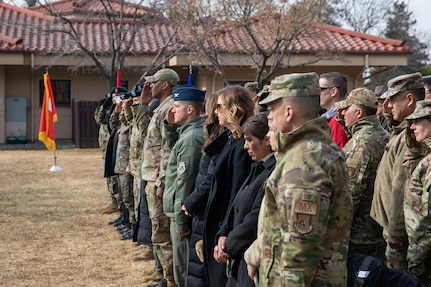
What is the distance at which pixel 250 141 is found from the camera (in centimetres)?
437

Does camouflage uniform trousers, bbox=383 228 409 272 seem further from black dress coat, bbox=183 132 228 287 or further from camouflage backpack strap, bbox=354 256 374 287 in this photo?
black dress coat, bbox=183 132 228 287

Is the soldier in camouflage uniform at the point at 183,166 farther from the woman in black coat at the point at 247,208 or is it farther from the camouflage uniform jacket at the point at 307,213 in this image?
the camouflage uniform jacket at the point at 307,213

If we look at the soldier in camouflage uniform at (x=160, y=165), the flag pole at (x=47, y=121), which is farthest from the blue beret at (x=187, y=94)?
the flag pole at (x=47, y=121)

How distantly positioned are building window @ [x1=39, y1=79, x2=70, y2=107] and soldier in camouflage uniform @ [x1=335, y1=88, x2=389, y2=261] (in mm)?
23800

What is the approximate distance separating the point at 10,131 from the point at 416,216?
2488cm

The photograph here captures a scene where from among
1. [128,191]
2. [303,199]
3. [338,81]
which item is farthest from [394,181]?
[128,191]

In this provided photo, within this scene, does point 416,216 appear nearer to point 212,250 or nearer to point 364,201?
point 364,201

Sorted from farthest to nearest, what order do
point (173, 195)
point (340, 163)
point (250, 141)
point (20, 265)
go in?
point (20, 265), point (173, 195), point (250, 141), point (340, 163)

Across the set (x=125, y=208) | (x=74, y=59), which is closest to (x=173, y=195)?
(x=125, y=208)

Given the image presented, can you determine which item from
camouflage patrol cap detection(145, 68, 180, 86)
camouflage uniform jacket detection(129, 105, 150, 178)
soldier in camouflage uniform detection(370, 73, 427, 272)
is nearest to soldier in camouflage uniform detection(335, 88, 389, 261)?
soldier in camouflage uniform detection(370, 73, 427, 272)

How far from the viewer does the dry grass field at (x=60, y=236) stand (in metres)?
7.67

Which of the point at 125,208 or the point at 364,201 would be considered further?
the point at 125,208

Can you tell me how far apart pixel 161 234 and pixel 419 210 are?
298 centimetres

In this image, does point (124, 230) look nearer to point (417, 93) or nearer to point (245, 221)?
point (417, 93)
